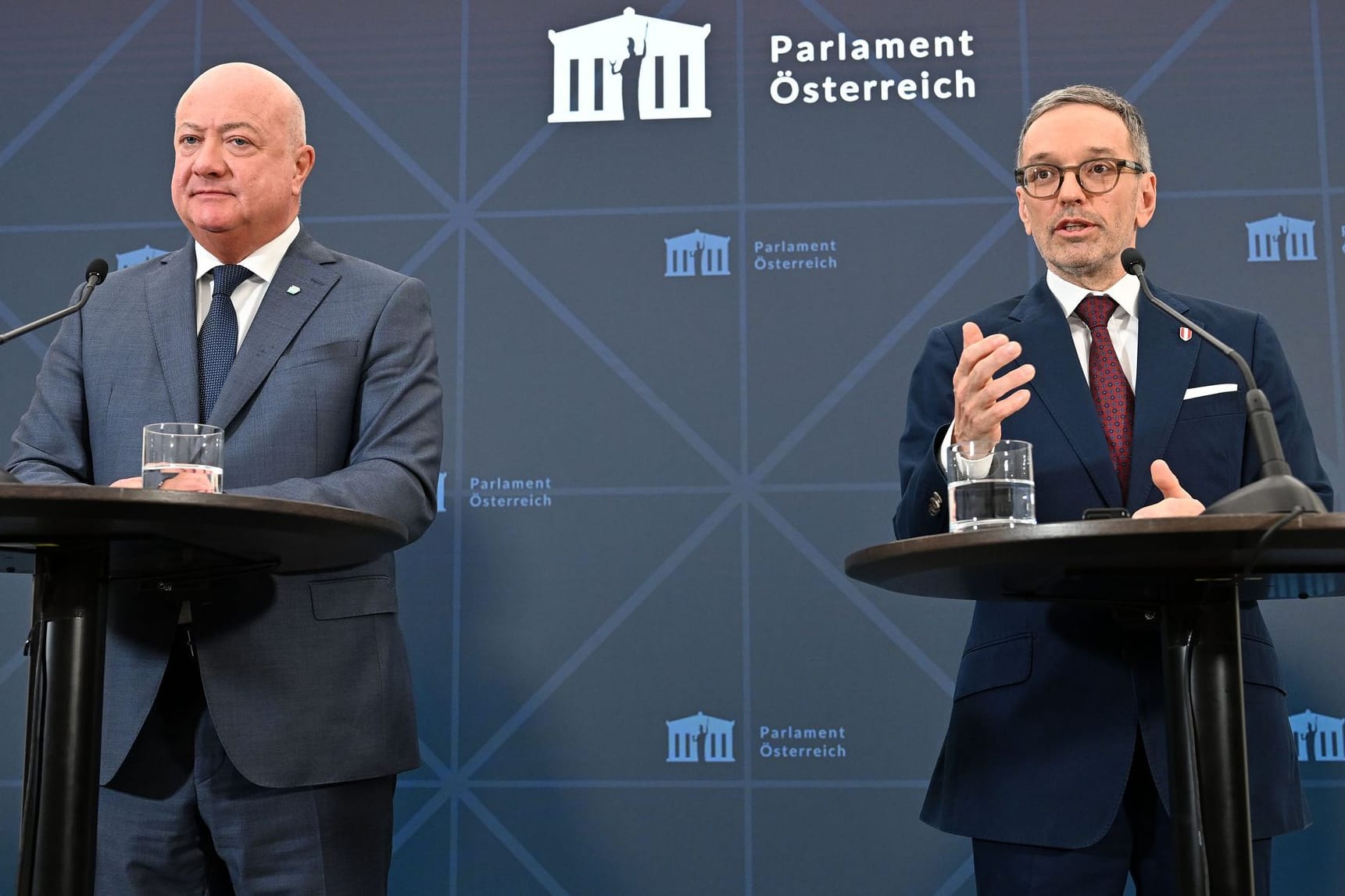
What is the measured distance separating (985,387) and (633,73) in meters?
2.23

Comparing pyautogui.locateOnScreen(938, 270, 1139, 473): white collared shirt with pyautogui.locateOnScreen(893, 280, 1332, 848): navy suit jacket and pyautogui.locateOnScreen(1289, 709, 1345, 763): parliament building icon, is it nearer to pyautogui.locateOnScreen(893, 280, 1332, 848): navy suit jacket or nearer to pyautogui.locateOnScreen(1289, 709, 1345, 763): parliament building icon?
pyautogui.locateOnScreen(893, 280, 1332, 848): navy suit jacket

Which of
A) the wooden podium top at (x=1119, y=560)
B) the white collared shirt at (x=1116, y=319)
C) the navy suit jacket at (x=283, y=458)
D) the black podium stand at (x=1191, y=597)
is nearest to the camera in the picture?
the wooden podium top at (x=1119, y=560)

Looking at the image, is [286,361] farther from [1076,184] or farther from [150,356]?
[1076,184]

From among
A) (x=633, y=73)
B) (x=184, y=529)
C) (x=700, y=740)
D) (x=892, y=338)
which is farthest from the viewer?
(x=633, y=73)

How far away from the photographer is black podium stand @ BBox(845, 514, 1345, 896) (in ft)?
5.13

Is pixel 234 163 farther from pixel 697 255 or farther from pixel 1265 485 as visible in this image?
pixel 1265 485

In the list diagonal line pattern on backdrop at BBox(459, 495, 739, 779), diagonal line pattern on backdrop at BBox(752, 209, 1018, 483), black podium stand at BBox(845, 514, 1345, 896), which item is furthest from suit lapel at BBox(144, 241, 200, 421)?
diagonal line pattern on backdrop at BBox(752, 209, 1018, 483)

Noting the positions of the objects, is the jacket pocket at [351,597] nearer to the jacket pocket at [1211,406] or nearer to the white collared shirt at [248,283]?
the white collared shirt at [248,283]

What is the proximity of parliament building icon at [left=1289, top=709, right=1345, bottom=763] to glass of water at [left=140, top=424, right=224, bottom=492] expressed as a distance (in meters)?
2.63

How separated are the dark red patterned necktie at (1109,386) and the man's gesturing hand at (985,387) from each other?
362 mm

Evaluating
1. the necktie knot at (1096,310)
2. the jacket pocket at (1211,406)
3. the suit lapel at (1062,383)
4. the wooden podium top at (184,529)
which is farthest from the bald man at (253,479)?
the jacket pocket at (1211,406)

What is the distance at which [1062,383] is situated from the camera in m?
2.17

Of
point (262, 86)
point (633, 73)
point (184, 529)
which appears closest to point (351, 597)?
point (184, 529)

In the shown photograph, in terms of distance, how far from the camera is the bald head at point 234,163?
2436mm
